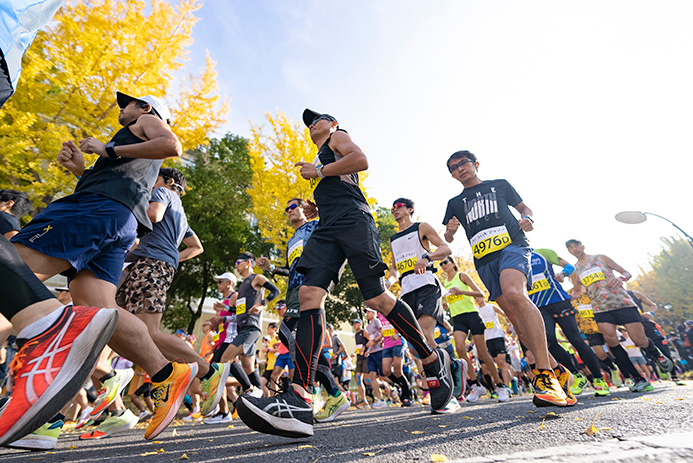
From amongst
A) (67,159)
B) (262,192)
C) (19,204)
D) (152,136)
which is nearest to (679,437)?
(152,136)

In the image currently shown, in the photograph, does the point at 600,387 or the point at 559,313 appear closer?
the point at 600,387

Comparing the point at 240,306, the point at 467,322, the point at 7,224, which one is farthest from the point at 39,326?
the point at 467,322

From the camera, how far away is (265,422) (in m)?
1.97

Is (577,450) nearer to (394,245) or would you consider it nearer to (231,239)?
(394,245)

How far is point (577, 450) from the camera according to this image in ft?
4.66

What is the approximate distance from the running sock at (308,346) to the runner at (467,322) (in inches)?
170

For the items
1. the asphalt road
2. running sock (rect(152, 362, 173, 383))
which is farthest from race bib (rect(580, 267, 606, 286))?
running sock (rect(152, 362, 173, 383))

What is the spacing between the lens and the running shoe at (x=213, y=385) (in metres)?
3.25

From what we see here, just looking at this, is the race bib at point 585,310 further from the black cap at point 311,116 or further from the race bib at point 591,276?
the black cap at point 311,116

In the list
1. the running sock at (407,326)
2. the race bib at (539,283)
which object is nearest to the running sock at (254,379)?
the running sock at (407,326)

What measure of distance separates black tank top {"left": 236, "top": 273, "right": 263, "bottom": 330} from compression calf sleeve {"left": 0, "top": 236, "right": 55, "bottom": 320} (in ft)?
14.7

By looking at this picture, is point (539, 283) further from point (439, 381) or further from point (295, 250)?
point (295, 250)

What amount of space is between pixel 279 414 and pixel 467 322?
17.2 ft

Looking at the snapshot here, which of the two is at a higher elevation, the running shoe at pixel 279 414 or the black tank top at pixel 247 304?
the black tank top at pixel 247 304
